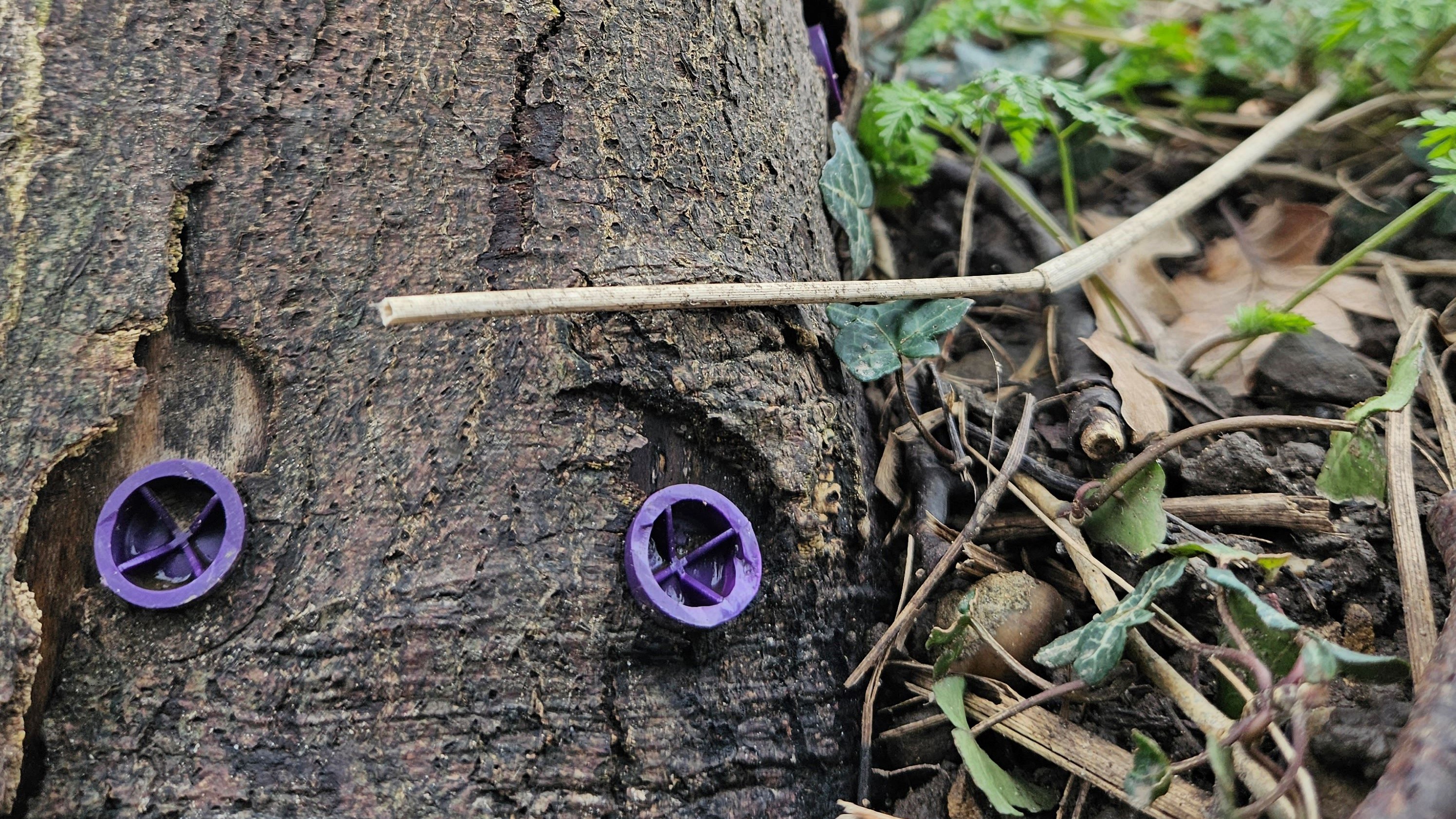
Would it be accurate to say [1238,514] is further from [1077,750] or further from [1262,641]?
[1077,750]

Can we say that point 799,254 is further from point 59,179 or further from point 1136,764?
point 59,179

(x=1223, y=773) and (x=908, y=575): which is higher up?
(x=908, y=575)

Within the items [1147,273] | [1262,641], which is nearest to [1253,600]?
[1262,641]

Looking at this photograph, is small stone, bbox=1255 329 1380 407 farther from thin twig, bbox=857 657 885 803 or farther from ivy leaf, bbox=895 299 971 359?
thin twig, bbox=857 657 885 803

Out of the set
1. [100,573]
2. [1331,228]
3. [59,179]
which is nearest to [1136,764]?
[100,573]

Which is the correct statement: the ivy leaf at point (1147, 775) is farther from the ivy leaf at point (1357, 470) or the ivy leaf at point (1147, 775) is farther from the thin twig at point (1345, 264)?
the thin twig at point (1345, 264)

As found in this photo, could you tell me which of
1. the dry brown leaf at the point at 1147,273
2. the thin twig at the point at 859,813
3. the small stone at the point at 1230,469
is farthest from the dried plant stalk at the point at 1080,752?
the dry brown leaf at the point at 1147,273
